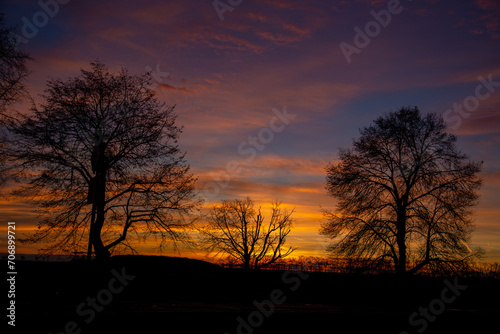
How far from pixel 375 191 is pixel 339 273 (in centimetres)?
649

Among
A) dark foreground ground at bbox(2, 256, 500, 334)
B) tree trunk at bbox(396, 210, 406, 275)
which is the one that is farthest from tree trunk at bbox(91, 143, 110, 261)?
tree trunk at bbox(396, 210, 406, 275)

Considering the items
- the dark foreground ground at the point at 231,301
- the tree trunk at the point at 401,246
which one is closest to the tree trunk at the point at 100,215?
the dark foreground ground at the point at 231,301

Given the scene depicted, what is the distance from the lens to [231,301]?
61.0 ft

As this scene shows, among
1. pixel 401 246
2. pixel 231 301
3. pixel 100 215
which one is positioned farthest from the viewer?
pixel 401 246

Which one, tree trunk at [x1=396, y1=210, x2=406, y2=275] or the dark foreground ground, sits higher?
tree trunk at [x1=396, y1=210, x2=406, y2=275]

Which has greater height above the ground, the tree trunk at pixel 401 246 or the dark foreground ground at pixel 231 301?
the tree trunk at pixel 401 246

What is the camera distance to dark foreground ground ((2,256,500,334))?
11.0m

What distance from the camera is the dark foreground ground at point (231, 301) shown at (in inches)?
434

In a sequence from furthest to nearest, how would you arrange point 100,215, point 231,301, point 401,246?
1. point 401,246
2. point 100,215
3. point 231,301

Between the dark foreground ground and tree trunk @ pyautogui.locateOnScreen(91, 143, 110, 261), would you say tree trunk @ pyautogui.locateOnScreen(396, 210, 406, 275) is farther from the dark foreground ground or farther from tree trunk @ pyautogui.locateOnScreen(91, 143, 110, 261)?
tree trunk @ pyautogui.locateOnScreen(91, 143, 110, 261)

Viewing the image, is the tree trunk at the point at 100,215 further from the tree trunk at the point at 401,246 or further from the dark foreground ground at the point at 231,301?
the tree trunk at the point at 401,246

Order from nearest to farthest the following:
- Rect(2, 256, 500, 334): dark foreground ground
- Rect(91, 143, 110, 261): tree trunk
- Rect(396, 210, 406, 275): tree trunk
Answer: Rect(2, 256, 500, 334): dark foreground ground, Rect(91, 143, 110, 261): tree trunk, Rect(396, 210, 406, 275): tree trunk

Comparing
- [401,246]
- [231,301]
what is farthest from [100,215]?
[401,246]

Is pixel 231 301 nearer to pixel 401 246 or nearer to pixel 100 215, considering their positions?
pixel 100 215
